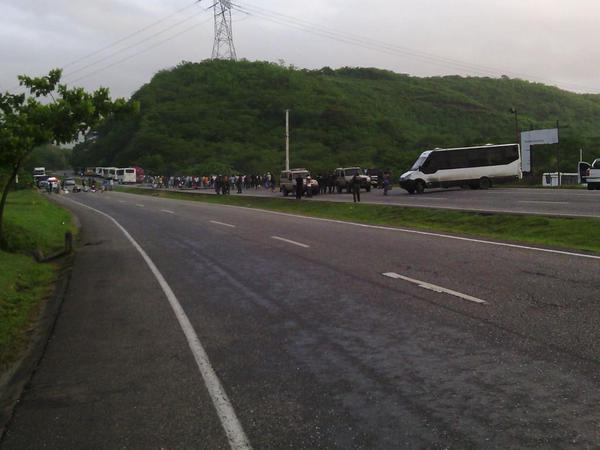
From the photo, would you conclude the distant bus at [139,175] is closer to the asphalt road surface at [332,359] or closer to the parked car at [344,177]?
the parked car at [344,177]

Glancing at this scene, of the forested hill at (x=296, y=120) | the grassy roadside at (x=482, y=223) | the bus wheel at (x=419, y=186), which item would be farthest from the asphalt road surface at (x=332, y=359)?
the forested hill at (x=296, y=120)

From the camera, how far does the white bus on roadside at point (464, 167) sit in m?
40.8

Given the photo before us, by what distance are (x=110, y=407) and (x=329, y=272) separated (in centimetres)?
678

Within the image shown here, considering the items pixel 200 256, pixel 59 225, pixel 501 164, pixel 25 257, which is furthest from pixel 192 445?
pixel 501 164

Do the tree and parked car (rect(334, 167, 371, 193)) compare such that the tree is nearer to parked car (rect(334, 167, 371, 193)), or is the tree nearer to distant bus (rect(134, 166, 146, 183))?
parked car (rect(334, 167, 371, 193))

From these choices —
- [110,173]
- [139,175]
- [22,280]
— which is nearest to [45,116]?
[22,280]

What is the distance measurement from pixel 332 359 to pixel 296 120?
112 meters

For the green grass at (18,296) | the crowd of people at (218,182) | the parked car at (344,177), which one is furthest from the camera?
the crowd of people at (218,182)

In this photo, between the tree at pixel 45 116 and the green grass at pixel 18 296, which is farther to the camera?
the tree at pixel 45 116

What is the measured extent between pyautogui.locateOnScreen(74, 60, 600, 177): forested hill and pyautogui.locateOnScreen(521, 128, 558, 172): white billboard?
23641 millimetres

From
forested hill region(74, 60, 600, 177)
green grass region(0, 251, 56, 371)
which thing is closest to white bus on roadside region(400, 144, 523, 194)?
green grass region(0, 251, 56, 371)

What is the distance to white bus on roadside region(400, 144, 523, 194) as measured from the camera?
40781 mm

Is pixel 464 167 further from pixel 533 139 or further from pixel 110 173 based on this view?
pixel 110 173

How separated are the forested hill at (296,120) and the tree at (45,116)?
6437cm
